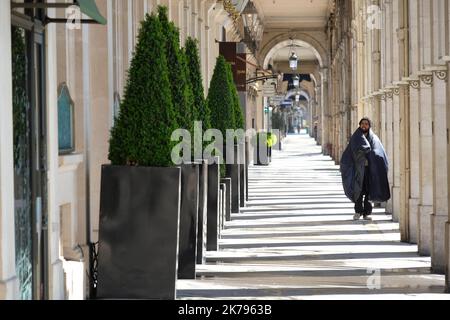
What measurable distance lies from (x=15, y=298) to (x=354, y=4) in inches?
1061

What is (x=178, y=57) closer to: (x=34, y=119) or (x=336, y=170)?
(x=34, y=119)

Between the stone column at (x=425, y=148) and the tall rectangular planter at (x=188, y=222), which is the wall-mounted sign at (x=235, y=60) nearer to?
the stone column at (x=425, y=148)

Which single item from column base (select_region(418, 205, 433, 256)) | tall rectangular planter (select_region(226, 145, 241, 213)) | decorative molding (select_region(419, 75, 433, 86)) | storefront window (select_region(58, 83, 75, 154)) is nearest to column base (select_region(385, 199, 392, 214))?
tall rectangular planter (select_region(226, 145, 241, 213))

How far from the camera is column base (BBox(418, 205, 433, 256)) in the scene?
43.6 feet

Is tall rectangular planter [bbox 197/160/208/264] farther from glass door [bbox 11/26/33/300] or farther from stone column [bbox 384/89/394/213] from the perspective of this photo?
stone column [bbox 384/89/394/213]

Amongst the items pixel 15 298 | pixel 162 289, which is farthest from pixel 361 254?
pixel 15 298

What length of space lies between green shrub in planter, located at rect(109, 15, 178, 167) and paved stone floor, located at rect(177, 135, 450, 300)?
4.51ft

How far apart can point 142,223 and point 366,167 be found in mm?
9353

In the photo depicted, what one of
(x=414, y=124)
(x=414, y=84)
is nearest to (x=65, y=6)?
(x=414, y=84)

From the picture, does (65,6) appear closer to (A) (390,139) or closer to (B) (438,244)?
(B) (438,244)

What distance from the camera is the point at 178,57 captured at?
1068cm

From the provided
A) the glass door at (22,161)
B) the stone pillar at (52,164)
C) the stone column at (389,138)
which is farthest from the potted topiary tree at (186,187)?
the stone column at (389,138)

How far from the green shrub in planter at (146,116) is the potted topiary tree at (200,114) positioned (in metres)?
2.51

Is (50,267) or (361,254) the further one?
(361,254)
